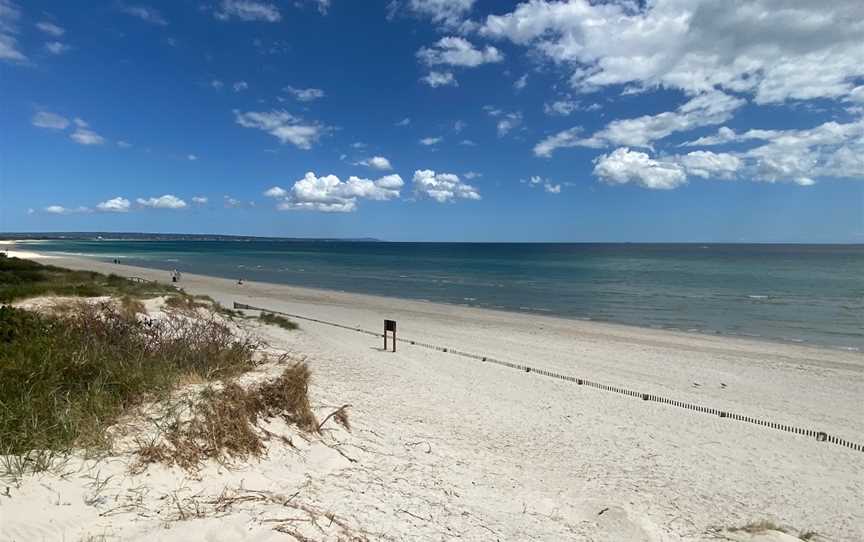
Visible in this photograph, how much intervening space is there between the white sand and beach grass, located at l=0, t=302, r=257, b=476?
1.42 ft

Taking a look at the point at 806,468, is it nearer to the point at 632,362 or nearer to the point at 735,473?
the point at 735,473

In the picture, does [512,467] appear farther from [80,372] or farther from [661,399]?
[661,399]

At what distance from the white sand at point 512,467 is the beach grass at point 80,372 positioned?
0.43m

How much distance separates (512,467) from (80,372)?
521 centimetres

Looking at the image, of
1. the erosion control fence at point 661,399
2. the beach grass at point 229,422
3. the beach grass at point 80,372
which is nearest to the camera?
the beach grass at point 80,372

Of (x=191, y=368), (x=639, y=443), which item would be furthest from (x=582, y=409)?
(x=191, y=368)

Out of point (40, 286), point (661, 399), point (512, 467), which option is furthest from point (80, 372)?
point (40, 286)

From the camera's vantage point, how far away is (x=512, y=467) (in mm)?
6770

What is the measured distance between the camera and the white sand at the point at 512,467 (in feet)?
12.6

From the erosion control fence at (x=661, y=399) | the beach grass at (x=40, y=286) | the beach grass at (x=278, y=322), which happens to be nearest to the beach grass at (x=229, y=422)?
the erosion control fence at (x=661, y=399)

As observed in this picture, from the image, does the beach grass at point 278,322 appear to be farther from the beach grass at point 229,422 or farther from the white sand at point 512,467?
the beach grass at point 229,422

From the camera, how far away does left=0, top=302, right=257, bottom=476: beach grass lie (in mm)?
4207

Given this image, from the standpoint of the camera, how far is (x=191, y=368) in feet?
20.1

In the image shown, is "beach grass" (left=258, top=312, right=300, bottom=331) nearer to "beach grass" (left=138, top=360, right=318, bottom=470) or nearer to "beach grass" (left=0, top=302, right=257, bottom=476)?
"beach grass" (left=0, top=302, right=257, bottom=476)
